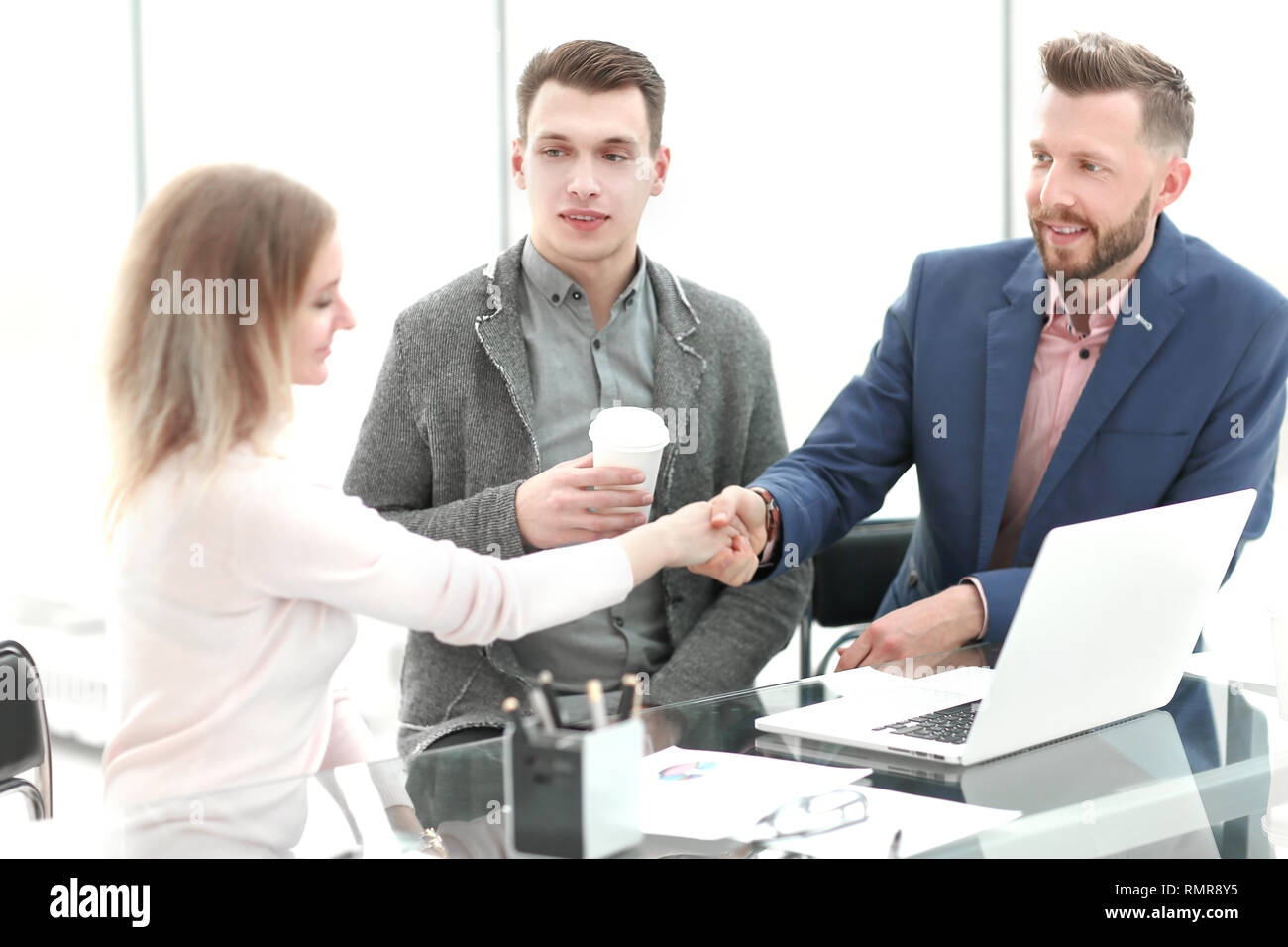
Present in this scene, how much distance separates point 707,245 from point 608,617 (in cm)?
240

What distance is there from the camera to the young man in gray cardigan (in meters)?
2.22

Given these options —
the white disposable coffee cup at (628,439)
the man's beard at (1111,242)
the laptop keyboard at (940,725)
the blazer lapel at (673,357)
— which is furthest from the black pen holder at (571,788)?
the man's beard at (1111,242)

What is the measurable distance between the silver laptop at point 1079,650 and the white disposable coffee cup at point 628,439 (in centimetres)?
41

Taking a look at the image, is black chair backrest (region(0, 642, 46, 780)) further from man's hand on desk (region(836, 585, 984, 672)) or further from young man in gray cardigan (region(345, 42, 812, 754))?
man's hand on desk (region(836, 585, 984, 672))

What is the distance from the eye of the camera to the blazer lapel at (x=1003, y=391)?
231cm

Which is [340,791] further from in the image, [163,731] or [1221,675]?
[1221,675]

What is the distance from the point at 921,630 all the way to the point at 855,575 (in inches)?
30.7

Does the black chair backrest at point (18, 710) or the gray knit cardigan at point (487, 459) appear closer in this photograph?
the black chair backrest at point (18, 710)

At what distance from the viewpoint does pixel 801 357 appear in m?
4.63

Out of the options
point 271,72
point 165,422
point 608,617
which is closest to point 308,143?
point 271,72

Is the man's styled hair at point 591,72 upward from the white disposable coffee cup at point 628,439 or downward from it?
upward

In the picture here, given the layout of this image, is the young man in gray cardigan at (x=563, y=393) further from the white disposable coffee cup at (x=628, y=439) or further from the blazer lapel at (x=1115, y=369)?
the blazer lapel at (x=1115, y=369)

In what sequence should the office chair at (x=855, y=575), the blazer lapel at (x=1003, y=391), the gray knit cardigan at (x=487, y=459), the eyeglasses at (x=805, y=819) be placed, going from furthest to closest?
the office chair at (x=855, y=575), the blazer lapel at (x=1003, y=391), the gray knit cardigan at (x=487, y=459), the eyeglasses at (x=805, y=819)

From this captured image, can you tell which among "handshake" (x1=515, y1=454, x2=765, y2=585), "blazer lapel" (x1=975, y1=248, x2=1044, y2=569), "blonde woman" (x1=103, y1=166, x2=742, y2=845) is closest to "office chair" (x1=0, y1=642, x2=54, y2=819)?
"blonde woman" (x1=103, y1=166, x2=742, y2=845)
